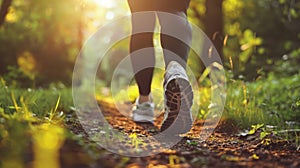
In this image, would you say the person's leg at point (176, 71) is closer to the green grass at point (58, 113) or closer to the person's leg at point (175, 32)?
the person's leg at point (175, 32)

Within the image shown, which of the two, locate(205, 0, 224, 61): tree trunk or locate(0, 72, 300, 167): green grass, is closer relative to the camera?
locate(0, 72, 300, 167): green grass

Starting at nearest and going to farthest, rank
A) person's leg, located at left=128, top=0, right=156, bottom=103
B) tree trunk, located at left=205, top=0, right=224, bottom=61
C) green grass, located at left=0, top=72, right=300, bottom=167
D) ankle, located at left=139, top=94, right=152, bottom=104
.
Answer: green grass, located at left=0, top=72, right=300, bottom=167 → person's leg, located at left=128, top=0, right=156, bottom=103 → ankle, located at left=139, top=94, right=152, bottom=104 → tree trunk, located at left=205, top=0, right=224, bottom=61

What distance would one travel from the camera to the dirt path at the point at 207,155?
4.97ft

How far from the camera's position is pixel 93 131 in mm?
2395

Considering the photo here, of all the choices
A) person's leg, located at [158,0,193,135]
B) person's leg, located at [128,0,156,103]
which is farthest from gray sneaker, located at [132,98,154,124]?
person's leg, located at [158,0,193,135]

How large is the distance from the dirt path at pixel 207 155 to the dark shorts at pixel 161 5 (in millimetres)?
722

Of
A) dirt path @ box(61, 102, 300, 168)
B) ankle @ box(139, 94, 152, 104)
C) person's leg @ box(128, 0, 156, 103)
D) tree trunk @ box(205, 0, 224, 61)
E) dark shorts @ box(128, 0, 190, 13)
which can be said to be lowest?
dirt path @ box(61, 102, 300, 168)

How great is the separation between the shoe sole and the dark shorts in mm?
463

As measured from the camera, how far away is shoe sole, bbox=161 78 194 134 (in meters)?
2.43

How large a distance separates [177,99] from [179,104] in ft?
0.09

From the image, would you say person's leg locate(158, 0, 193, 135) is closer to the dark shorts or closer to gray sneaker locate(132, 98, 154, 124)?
the dark shorts

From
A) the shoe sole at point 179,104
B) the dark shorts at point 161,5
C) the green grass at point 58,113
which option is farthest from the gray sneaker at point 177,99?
the green grass at point 58,113

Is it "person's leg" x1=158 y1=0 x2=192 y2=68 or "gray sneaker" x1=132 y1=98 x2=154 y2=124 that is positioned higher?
"person's leg" x1=158 y1=0 x2=192 y2=68

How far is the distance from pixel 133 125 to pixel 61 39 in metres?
4.84
